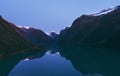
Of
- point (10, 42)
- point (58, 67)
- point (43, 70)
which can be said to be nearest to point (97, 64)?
point (58, 67)

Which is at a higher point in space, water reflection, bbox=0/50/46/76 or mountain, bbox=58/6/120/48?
mountain, bbox=58/6/120/48

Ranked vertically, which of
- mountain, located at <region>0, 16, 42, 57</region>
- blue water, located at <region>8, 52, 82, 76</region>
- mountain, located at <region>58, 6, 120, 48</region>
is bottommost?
blue water, located at <region>8, 52, 82, 76</region>

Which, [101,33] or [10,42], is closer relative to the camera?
[10,42]

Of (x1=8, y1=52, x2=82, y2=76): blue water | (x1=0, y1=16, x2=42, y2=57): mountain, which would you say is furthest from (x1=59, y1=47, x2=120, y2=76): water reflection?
(x1=0, y1=16, x2=42, y2=57): mountain

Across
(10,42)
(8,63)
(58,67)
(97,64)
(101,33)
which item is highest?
(101,33)

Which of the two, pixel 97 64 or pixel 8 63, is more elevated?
pixel 97 64

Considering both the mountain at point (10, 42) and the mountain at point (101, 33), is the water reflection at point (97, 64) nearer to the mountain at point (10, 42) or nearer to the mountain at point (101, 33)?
the mountain at point (10, 42)

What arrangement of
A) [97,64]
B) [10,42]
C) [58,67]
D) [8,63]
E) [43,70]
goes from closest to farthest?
[43,70] → [58,67] → [8,63] → [97,64] → [10,42]

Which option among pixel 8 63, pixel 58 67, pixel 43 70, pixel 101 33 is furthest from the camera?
pixel 101 33

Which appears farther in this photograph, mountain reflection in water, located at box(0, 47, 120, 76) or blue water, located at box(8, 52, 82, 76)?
mountain reflection in water, located at box(0, 47, 120, 76)

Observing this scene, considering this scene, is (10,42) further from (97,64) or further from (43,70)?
(43,70)

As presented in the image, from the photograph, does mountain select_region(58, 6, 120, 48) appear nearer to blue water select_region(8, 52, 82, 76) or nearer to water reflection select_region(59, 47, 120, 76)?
water reflection select_region(59, 47, 120, 76)
